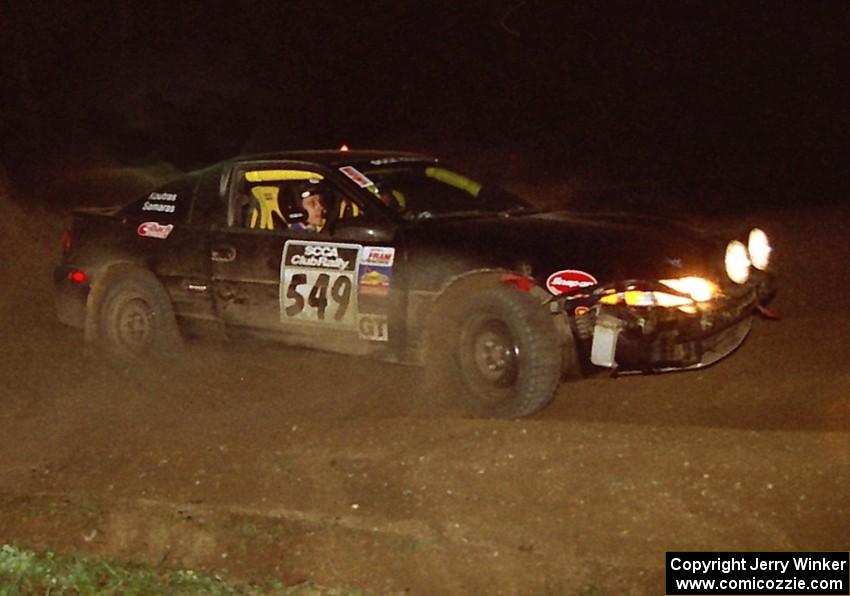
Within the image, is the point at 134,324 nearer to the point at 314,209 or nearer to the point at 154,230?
the point at 154,230

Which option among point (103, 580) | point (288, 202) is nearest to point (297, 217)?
point (288, 202)

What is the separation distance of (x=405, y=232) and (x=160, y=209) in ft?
6.60

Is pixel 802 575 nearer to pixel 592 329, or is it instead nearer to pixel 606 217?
pixel 592 329

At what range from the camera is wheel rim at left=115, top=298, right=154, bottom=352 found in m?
8.06

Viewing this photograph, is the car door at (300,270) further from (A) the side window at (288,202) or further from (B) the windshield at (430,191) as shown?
(B) the windshield at (430,191)

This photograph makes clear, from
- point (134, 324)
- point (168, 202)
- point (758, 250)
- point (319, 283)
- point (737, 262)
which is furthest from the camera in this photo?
point (134, 324)

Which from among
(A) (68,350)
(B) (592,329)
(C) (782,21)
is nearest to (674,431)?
(B) (592,329)

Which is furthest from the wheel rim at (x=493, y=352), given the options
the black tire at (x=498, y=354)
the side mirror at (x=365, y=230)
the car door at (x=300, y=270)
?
the side mirror at (x=365, y=230)

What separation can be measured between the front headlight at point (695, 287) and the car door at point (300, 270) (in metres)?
1.47

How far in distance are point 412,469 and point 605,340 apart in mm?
1165

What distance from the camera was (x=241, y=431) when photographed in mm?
6617

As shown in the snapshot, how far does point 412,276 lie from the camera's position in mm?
6707

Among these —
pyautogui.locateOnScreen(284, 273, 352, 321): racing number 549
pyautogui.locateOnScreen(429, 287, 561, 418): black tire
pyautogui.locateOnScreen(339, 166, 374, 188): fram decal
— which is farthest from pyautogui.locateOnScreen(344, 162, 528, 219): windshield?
pyautogui.locateOnScreen(429, 287, 561, 418): black tire

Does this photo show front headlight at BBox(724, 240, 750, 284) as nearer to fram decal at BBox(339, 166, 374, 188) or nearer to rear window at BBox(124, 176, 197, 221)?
fram decal at BBox(339, 166, 374, 188)
